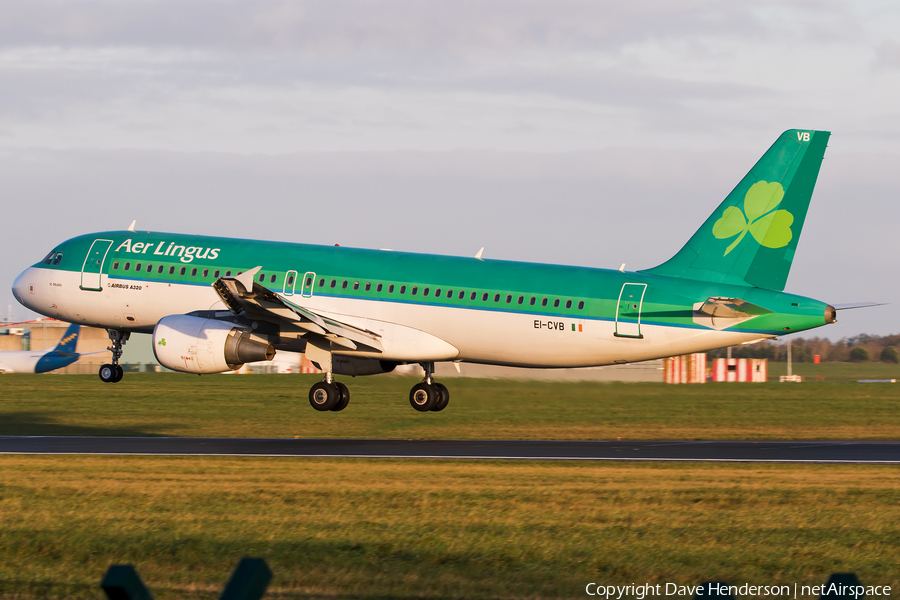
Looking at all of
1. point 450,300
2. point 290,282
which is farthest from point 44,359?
point 450,300

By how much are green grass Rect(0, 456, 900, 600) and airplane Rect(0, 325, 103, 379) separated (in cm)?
6126

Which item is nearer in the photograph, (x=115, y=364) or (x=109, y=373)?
(x=109, y=373)

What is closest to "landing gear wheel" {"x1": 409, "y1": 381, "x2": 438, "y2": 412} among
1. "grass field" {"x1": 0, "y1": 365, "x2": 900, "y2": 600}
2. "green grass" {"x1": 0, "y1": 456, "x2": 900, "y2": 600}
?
"grass field" {"x1": 0, "y1": 365, "x2": 900, "y2": 600}

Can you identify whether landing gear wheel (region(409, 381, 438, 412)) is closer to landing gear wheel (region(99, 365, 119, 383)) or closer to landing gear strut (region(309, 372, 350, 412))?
landing gear strut (region(309, 372, 350, 412))

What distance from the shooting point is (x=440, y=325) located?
3688cm

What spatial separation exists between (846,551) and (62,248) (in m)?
33.8

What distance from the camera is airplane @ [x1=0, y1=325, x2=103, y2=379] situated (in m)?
82.6

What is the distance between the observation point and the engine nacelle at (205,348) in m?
35.0

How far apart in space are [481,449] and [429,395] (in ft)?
30.0

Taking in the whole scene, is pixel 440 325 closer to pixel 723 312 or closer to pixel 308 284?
pixel 308 284

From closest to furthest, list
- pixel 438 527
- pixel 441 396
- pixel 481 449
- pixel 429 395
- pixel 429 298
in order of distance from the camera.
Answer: pixel 438 527
pixel 481 449
pixel 429 298
pixel 429 395
pixel 441 396

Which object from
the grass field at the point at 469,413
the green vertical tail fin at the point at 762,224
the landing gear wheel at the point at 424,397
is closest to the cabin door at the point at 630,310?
the green vertical tail fin at the point at 762,224

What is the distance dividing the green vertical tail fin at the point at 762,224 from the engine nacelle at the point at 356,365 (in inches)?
408

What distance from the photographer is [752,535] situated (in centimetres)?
1633
